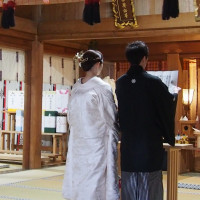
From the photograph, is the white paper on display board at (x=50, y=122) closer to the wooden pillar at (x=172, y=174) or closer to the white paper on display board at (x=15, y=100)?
the white paper on display board at (x=15, y=100)

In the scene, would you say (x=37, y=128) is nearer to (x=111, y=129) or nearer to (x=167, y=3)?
(x=167, y=3)

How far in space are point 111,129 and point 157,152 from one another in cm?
43

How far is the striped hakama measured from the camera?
310 cm

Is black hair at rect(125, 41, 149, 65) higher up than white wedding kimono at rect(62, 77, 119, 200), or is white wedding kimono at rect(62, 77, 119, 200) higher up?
black hair at rect(125, 41, 149, 65)

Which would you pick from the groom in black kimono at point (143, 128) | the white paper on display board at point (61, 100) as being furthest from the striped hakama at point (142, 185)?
the white paper on display board at point (61, 100)

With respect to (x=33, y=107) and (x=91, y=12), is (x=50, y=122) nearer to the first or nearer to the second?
(x=33, y=107)

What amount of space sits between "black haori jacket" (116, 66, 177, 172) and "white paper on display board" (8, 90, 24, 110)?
6.99m

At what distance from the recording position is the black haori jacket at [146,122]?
121 inches

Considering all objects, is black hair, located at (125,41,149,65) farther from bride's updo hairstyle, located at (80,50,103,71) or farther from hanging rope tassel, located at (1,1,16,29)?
hanging rope tassel, located at (1,1,16,29)

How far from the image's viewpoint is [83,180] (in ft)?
11.5

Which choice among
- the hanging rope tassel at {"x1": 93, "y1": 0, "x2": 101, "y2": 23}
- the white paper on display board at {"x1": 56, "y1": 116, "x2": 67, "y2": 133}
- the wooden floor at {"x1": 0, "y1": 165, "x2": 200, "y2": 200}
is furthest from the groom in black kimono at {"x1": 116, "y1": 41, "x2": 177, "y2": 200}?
the white paper on display board at {"x1": 56, "y1": 116, "x2": 67, "y2": 133}

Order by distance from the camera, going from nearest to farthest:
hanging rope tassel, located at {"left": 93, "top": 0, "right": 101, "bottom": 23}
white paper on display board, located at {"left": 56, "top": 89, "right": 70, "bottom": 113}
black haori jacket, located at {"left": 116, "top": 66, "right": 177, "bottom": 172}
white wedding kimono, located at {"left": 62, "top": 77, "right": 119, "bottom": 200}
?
black haori jacket, located at {"left": 116, "top": 66, "right": 177, "bottom": 172} → white wedding kimono, located at {"left": 62, "top": 77, "right": 119, "bottom": 200} → hanging rope tassel, located at {"left": 93, "top": 0, "right": 101, "bottom": 23} → white paper on display board, located at {"left": 56, "top": 89, "right": 70, "bottom": 113}

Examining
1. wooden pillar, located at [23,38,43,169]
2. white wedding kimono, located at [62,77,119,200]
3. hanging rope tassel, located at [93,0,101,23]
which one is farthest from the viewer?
wooden pillar, located at [23,38,43,169]

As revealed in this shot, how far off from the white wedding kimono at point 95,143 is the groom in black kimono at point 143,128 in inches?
8.5
